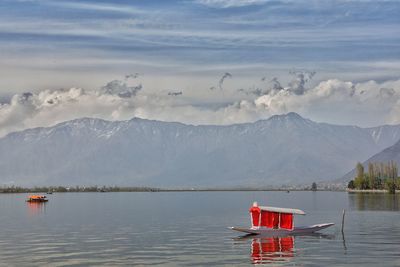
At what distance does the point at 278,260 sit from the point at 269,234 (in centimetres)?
2661

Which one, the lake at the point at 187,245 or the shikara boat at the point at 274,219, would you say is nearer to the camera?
the lake at the point at 187,245

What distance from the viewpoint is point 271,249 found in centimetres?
9544

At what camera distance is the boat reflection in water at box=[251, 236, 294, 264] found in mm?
85812

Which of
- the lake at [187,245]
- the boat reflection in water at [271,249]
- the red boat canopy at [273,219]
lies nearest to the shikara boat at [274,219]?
the red boat canopy at [273,219]

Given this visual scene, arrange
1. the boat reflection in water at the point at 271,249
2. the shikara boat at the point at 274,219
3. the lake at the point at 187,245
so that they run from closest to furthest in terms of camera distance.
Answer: the lake at the point at 187,245
the boat reflection in water at the point at 271,249
the shikara boat at the point at 274,219

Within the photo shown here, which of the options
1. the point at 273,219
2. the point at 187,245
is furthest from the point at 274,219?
the point at 187,245

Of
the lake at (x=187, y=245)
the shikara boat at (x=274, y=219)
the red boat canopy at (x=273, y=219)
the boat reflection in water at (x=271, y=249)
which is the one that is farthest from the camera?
the red boat canopy at (x=273, y=219)

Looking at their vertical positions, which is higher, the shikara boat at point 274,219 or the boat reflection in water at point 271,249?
the shikara boat at point 274,219

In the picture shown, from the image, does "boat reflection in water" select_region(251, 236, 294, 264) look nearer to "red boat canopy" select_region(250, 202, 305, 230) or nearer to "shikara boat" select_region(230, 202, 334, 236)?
"shikara boat" select_region(230, 202, 334, 236)

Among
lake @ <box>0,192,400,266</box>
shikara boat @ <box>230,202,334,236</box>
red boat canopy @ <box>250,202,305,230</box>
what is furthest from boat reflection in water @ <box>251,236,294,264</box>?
red boat canopy @ <box>250,202,305,230</box>

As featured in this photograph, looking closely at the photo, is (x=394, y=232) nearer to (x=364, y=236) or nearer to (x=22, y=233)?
(x=364, y=236)

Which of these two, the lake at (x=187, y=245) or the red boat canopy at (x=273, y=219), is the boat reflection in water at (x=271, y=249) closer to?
the lake at (x=187, y=245)

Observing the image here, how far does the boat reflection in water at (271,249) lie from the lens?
85.8 meters

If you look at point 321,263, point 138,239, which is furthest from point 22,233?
point 321,263
